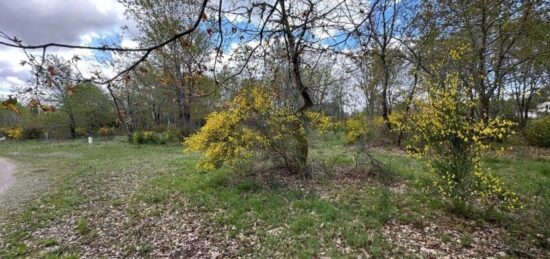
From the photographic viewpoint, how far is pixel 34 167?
1255 cm

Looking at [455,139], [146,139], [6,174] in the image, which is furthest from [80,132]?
[455,139]

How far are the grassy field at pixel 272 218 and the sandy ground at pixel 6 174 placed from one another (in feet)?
4.89

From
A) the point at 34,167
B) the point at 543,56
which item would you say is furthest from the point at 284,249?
the point at 34,167

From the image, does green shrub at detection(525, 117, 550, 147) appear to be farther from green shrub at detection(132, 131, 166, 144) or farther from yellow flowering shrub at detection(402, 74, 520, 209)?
green shrub at detection(132, 131, 166, 144)

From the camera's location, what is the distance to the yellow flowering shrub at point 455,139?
4379mm

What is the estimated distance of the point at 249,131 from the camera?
274 inches

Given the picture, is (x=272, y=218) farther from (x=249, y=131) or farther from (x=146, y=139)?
(x=146, y=139)

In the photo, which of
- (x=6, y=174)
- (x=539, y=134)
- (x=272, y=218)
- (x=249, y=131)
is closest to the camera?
(x=272, y=218)

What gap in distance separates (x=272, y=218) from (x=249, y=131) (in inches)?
92.7

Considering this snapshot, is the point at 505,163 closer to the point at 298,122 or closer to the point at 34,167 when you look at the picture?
the point at 298,122

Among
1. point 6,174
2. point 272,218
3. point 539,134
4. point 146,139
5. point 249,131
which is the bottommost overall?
point 6,174

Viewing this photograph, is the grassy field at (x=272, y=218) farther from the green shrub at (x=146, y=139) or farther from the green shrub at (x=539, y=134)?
the green shrub at (x=146, y=139)

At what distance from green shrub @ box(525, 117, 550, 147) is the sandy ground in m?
18.3

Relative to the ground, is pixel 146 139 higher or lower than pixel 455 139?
lower
